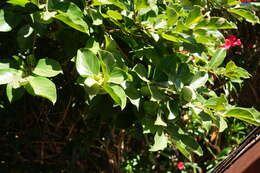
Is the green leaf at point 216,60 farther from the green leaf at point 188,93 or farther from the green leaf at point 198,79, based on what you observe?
the green leaf at point 188,93

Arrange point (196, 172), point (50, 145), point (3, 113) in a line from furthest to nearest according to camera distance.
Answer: point (196, 172) → point (50, 145) → point (3, 113)

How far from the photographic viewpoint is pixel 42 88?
118 centimetres

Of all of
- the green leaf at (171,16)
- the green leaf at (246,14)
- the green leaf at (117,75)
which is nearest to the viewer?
the green leaf at (117,75)

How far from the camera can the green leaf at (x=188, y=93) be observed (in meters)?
1.40

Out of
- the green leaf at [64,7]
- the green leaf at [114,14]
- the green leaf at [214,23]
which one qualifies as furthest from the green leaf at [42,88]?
the green leaf at [214,23]

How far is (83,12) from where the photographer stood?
54.3 inches

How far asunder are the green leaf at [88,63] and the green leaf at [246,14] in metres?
0.72

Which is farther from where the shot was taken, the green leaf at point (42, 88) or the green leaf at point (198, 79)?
the green leaf at point (198, 79)

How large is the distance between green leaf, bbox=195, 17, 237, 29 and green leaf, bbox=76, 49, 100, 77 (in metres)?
0.41

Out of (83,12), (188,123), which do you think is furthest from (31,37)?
(188,123)

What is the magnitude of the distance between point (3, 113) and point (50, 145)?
1.59 ft

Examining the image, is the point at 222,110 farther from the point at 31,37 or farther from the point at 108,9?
the point at 31,37

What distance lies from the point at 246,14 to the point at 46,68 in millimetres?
838

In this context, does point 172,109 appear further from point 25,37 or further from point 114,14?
point 25,37
